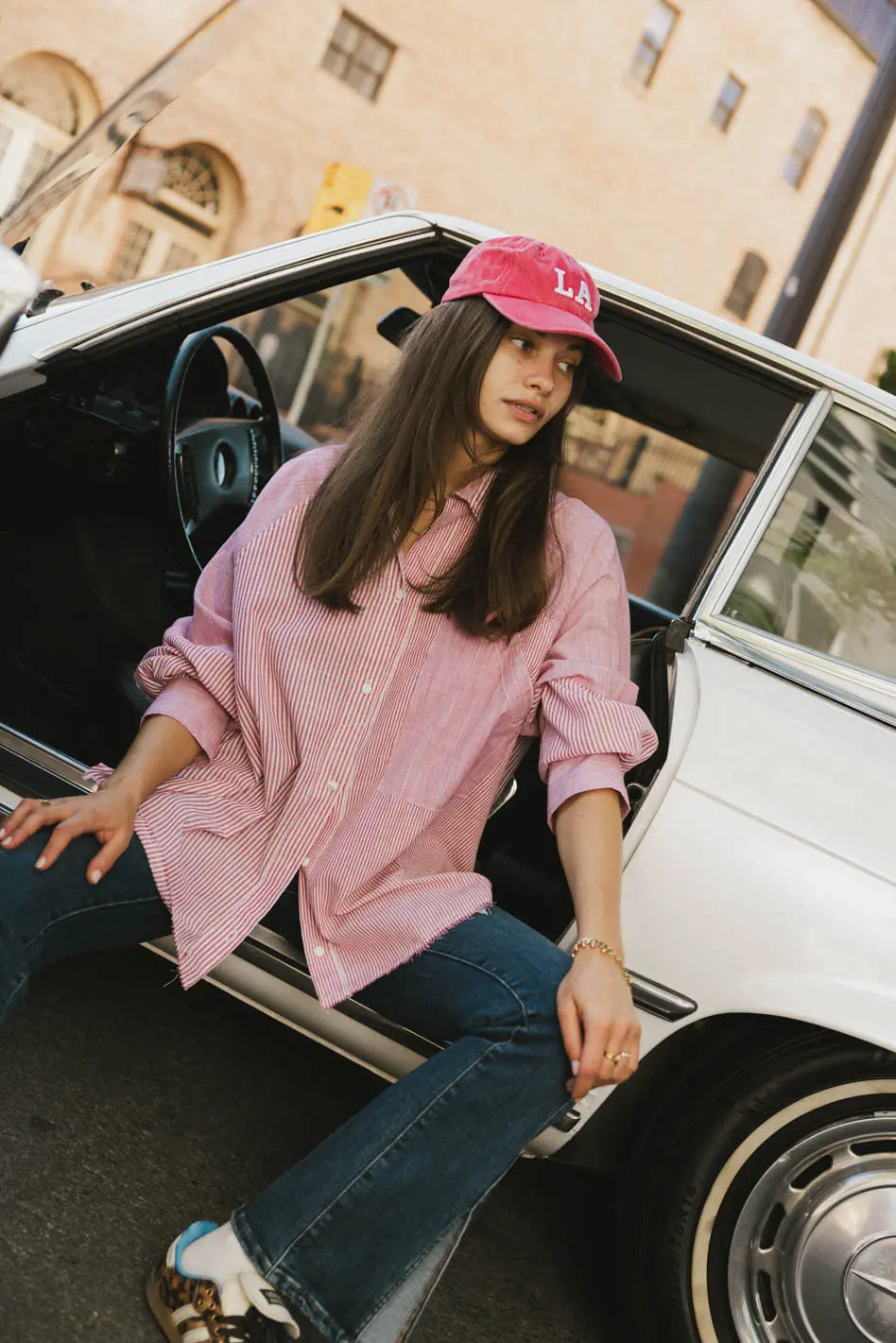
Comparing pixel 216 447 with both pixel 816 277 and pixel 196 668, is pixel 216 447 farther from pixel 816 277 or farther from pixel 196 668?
pixel 816 277

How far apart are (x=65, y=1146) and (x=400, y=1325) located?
29.4 inches

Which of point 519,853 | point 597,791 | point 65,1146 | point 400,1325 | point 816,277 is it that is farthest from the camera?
point 816,277

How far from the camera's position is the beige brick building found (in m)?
14.8

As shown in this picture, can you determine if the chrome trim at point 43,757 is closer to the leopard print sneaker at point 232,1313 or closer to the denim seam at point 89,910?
the denim seam at point 89,910

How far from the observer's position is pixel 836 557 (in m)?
2.64

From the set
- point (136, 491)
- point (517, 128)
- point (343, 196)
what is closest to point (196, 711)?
point (136, 491)

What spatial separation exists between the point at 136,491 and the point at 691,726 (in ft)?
4.89

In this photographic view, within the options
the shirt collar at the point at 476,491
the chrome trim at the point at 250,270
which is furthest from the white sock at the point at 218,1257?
the chrome trim at the point at 250,270

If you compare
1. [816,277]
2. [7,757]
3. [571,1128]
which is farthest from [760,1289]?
[816,277]

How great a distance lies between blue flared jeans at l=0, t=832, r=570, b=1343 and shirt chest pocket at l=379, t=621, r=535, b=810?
256 mm

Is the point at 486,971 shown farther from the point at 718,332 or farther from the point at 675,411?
→ the point at 675,411

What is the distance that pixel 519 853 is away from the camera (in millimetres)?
2484

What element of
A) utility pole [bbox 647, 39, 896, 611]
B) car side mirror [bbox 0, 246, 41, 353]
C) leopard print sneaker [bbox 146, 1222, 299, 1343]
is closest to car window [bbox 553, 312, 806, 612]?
car side mirror [bbox 0, 246, 41, 353]

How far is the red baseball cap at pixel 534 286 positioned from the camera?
2082 mm
